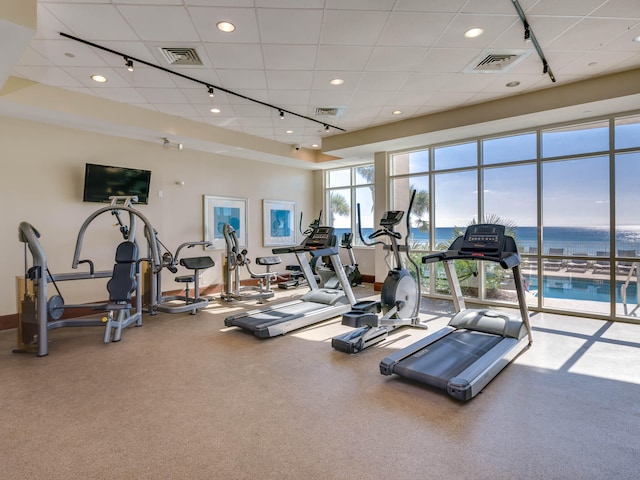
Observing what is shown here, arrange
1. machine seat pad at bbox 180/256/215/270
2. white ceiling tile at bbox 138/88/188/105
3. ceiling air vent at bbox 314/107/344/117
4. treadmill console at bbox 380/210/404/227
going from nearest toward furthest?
white ceiling tile at bbox 138/88/188/105 → treadmill console at bbox 380/210/404/227 → ceiling air vent at bbox 314/107/344/117 → machine seat pad at bbox 180/256/215/270

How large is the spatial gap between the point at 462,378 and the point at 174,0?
408 centimetres

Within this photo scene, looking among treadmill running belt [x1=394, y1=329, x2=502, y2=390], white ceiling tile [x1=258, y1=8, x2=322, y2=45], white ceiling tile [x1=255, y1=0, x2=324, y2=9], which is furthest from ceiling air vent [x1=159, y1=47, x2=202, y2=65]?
treadmill running belt [x1=394, y1=329, x2=502, y2=390]

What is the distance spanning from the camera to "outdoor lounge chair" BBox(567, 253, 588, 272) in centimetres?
552

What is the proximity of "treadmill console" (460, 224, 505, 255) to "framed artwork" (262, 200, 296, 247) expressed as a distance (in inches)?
209

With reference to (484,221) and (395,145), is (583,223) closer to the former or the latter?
(484,221)

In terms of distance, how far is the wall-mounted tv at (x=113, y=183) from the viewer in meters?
5.69

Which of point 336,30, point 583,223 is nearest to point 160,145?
point 336,30

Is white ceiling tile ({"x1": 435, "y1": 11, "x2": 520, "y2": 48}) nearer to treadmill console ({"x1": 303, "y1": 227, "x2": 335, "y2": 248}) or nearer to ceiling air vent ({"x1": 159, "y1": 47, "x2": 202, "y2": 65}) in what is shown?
ceiling air vent ({"x1": 159, "y1": 47, "x2": 202, "y2": 65})

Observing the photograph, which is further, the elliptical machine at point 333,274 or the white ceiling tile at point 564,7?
the elliptical machine at point 333,274

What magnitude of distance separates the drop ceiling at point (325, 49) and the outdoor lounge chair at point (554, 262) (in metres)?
2.62

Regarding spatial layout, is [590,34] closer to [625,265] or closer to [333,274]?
[625,265]

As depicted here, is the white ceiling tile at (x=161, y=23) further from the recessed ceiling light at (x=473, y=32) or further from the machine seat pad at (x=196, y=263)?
the machine seat pad at (x=196, y=263)

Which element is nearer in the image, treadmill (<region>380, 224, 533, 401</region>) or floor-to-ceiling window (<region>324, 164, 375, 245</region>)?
treadmill (<region>380, 224, 533, 401</region>)

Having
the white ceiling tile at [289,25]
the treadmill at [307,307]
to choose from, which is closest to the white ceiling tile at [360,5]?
the white ceiling tile at [289,25]
